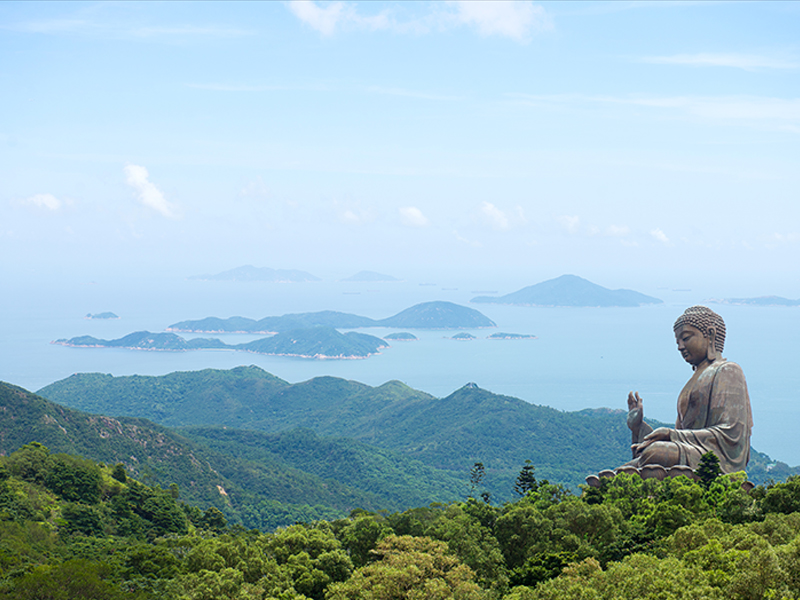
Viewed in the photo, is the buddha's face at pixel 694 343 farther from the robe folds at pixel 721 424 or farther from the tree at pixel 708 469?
the tree at pixel 708 469

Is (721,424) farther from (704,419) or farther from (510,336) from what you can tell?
(510,336)

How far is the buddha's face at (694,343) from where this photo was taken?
734 inches

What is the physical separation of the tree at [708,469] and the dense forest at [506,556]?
0.04 metres

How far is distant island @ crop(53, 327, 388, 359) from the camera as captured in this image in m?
158

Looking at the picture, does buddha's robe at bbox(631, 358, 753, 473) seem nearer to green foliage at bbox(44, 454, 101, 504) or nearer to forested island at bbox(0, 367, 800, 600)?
forested island at bbox(0, 367, 800, 600)

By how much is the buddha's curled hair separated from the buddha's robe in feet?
2.56

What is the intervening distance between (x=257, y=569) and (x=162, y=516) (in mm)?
18420

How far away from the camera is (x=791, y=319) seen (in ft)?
608

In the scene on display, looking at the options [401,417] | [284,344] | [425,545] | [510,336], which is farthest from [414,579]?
[510,336]

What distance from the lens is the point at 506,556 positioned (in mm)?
Answer: 16688

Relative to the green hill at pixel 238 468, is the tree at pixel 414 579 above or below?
above

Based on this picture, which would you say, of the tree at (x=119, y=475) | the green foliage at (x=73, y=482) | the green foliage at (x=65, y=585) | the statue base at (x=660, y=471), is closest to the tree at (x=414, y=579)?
the green foliage at (x=65, y=585)

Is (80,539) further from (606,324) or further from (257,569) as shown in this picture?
(606,324)

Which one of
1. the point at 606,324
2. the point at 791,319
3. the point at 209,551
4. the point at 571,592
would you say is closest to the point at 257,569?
the point at 209,551
